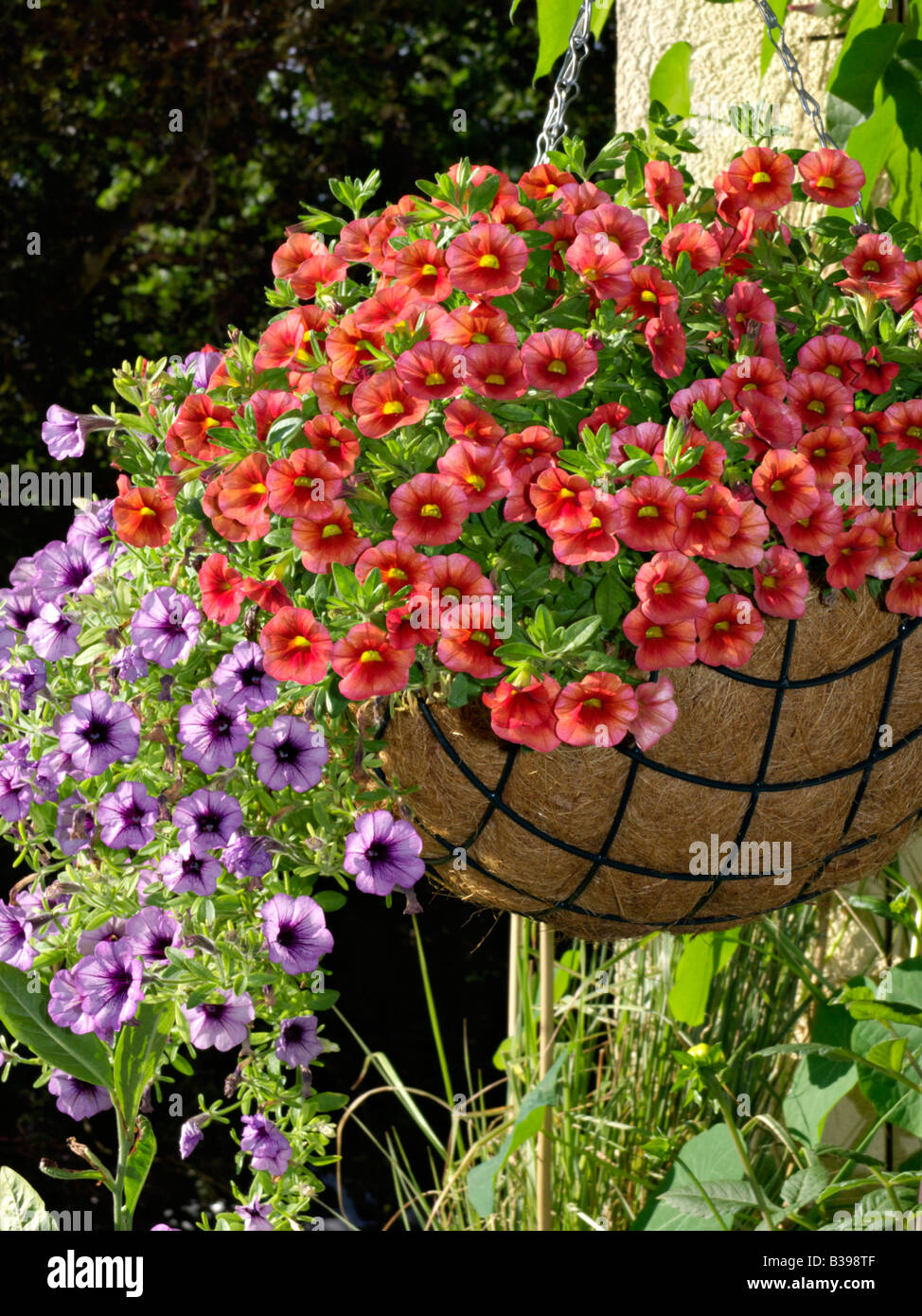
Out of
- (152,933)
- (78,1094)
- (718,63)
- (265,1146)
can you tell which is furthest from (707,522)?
(718,63)

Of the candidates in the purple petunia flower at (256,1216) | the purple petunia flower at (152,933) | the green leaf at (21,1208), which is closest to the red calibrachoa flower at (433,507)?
the purple petunia flower at (152,933)

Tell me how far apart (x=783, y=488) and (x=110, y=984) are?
56 centimetres

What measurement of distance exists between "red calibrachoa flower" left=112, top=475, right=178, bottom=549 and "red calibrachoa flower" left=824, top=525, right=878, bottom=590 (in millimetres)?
452

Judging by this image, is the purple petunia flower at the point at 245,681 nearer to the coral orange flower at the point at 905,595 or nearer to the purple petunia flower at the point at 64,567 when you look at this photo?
the purple petunia flower at the point at 64,567

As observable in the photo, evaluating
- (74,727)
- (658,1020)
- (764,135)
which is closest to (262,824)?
(74,727)

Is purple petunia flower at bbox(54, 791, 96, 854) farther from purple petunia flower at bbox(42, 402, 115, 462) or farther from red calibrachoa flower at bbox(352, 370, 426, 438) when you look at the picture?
red calibrachoa flower at bbox(352, 370, 426, 438)

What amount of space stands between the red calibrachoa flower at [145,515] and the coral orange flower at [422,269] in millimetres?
237

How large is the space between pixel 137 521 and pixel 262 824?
0.76 feet

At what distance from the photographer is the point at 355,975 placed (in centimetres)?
250

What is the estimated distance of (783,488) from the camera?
767 mm

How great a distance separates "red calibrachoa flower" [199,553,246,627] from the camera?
845 millimetres

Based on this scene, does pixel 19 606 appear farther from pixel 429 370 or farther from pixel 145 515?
pixel 429 370

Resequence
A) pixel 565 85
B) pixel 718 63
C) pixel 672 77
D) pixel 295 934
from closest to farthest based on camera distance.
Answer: pixel 295 934
pixel 565 85
pixel 672 77
pixel 718 63

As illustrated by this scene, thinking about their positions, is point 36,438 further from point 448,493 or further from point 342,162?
point 448,493
